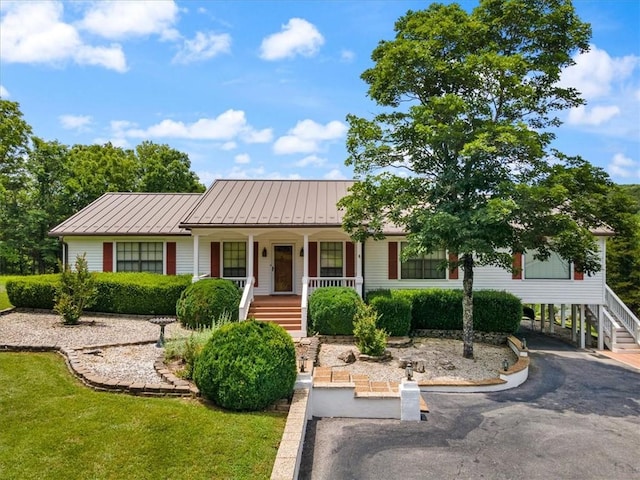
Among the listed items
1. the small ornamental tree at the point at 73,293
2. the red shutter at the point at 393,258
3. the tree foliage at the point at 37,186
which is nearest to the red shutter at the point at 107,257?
the small ornamental tree at the point at 73,293

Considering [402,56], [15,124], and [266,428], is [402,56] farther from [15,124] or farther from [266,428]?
[15,124]

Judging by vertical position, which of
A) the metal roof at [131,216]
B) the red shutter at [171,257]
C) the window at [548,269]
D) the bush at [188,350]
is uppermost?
the metal roof at [131,216]

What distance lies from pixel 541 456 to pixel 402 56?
949 cm

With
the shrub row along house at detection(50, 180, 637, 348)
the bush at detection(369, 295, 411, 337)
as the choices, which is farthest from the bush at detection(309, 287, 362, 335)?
the shrub row along house at detection(50, 180, 637, 348)

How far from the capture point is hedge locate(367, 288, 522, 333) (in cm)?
1362

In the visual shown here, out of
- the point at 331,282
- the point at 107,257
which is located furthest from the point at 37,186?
the point at 331,282

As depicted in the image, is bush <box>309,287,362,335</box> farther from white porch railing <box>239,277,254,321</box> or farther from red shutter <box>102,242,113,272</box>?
red shutter <box>102,242,113,272</box>

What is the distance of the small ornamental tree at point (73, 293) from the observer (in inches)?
465

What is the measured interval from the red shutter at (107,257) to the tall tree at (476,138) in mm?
10119

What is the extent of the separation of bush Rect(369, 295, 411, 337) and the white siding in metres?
2.48

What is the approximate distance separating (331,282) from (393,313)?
10.2 feet

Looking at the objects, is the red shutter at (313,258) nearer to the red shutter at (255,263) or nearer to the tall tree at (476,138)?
the red shutter at (255,263)

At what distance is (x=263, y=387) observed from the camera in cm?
629

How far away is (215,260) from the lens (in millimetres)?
15703
